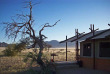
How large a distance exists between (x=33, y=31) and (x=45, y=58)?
209 centimetres

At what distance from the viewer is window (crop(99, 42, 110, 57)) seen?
1112cm

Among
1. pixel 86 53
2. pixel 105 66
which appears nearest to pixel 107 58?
pixel 105 66

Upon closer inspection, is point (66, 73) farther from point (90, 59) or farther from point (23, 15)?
point (23, 15)

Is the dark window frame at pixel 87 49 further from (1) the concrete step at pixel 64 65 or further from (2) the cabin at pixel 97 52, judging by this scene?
(1) the concrete step at pixel 64 65

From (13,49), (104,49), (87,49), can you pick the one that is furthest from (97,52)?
(13,49)

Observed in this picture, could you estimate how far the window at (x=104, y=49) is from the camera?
11.1 m

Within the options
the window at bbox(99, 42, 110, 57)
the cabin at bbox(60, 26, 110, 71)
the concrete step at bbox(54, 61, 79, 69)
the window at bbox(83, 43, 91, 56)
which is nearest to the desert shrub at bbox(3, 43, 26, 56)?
the concrete step at bbox(54, 61, 79, 69)

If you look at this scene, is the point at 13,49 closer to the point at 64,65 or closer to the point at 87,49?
the point at 64,65

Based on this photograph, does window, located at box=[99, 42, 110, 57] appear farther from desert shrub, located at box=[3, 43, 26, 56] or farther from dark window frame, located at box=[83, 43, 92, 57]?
desert shrub, located at box=[3, 43, 26, 56]

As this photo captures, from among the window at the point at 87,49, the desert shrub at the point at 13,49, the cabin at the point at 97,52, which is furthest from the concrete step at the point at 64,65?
the desert shrub at the point at 13,49

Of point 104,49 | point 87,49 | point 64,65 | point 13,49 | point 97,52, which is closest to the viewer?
point 104,49

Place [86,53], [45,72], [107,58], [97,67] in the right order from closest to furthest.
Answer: [45,72], [107,58], [97,67], [86,53]

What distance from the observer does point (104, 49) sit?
11.3m

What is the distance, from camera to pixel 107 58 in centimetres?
1081
